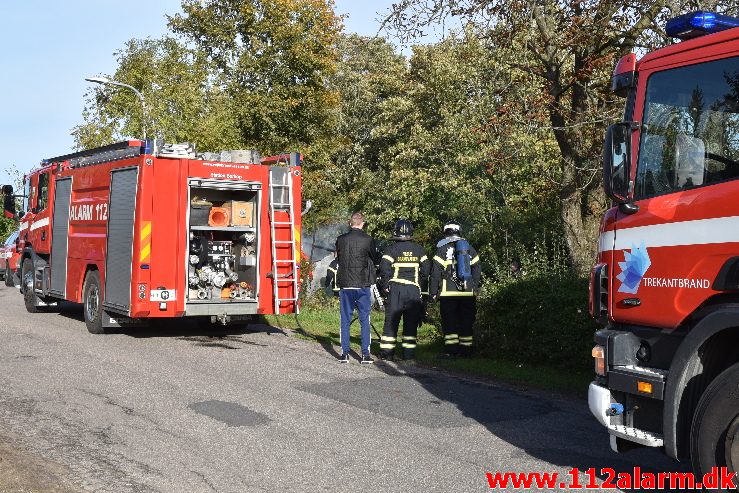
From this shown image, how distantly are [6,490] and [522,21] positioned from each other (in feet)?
31.7

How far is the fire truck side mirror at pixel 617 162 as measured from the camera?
5.14 metres

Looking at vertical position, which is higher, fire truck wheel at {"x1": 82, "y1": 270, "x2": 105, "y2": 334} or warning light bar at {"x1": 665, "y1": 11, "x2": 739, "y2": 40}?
warning light bar at {"x1": 665, "y1": 11, "x2": 739, "y2": 40}

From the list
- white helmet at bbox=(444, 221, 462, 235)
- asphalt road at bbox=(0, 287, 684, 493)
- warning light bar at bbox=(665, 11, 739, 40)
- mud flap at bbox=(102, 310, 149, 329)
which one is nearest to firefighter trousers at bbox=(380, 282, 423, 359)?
asphalt road at bbox=(0, 287, 684, 493)

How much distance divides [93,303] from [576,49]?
8.49m

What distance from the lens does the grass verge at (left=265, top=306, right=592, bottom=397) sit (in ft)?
30.3

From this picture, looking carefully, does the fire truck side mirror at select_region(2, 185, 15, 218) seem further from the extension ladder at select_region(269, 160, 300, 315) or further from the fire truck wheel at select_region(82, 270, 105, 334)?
the extension ladder at select_region(269, 160, 300, 315)

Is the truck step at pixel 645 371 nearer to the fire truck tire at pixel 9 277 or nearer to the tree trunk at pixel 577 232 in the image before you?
the tree trunk at pixel 577 232

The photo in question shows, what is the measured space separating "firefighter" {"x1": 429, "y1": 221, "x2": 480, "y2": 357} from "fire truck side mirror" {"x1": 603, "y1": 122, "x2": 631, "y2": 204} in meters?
5.58

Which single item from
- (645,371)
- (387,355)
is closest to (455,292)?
(387,355)

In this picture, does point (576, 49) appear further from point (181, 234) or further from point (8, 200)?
point (8, 200)

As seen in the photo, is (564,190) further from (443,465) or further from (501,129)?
(443,465)

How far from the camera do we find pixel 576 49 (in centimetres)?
1268

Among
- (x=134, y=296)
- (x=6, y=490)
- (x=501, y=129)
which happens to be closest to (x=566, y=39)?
(x=501, y=129)

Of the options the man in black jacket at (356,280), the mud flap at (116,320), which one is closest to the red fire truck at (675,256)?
the man in black jacket at (356,280)
